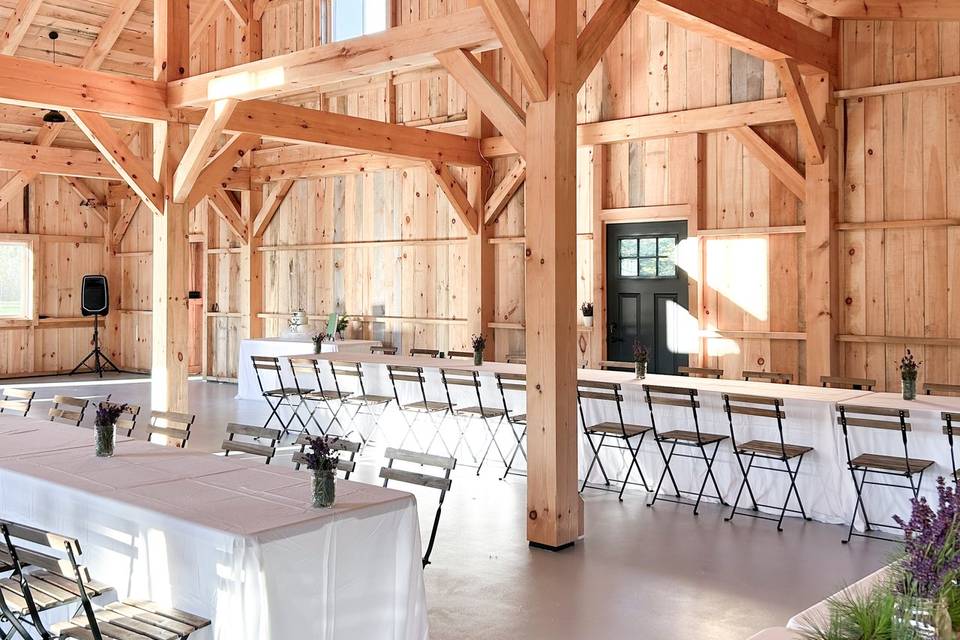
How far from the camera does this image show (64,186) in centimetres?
1630

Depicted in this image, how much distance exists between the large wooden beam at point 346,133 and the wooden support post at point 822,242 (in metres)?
4.24

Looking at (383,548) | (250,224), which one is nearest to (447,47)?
(383,548)

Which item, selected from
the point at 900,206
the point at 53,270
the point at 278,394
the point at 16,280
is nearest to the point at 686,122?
the point at 900,206

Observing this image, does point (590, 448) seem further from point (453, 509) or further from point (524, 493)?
point (453, 509)

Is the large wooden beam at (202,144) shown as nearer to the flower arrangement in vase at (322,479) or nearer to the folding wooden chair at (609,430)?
the folding wooden chair at (609,430)

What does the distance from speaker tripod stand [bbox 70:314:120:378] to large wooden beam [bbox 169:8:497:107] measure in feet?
29.2

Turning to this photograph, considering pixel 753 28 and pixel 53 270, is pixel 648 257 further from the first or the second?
pixel 53 270

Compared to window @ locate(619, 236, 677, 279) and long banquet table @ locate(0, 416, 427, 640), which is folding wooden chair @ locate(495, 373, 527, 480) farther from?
long banquet table @ locate(0, 416, 427, 640)

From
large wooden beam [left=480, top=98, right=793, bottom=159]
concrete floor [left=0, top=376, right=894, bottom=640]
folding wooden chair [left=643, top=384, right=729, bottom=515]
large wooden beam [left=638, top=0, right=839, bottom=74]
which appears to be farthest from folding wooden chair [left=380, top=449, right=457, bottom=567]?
large wooden beam [left=480, top=98, right=793, bottom=159]

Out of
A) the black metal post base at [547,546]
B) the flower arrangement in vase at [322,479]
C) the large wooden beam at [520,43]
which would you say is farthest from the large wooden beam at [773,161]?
the flower arrangement in vase at [322,479]

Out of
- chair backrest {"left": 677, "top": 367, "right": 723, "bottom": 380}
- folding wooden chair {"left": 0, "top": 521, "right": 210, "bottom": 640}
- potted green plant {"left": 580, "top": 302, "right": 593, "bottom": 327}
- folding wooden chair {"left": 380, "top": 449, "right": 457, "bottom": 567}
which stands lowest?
folding wooden chair {"left": 0, "top": 521, "right": 210, "bottom": 640}

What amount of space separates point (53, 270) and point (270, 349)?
6754mm

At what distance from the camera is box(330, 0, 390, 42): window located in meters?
12.2

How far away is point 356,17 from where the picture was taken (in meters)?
12.4
